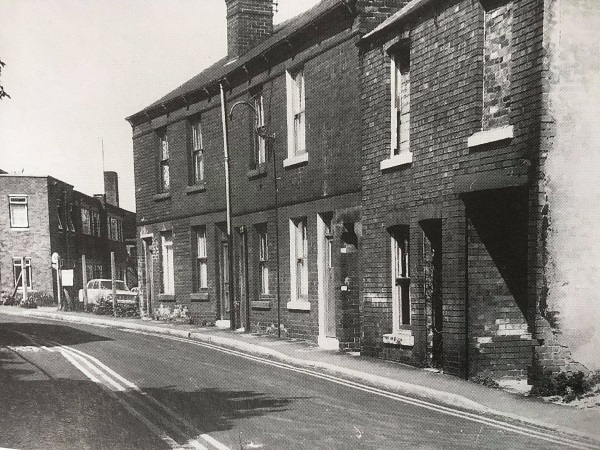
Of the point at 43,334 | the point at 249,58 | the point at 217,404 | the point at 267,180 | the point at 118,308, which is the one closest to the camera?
the point at 217,404

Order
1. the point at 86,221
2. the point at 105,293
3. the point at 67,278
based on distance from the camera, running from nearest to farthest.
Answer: the point at 67,278
the point at 105,293
the point at 86,221

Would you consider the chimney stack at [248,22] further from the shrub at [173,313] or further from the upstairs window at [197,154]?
the shrub at [173,313]

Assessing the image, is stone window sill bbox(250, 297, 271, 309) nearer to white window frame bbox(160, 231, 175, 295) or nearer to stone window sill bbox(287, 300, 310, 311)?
stone window sill bbox(287, 300, 310, 311)

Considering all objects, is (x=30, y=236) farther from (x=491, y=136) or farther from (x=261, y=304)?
(x=491, y=136)

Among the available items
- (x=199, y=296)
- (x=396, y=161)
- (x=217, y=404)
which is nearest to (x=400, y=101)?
(x=396, y=161)

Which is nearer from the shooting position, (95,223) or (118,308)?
(118,308)

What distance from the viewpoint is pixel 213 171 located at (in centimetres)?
2152

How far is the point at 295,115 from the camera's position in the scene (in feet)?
57.0

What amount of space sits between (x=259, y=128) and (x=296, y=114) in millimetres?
1679

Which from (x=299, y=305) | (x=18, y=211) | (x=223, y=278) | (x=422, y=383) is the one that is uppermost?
(x=18, y=211)

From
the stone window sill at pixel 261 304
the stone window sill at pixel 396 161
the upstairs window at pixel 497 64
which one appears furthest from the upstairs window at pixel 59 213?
the upstairs window at pixel 497 64

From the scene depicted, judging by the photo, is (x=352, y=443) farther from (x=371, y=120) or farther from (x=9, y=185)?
(x=9, y=185)

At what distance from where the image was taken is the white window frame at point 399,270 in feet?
43.0

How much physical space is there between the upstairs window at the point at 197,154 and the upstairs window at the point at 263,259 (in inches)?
155
